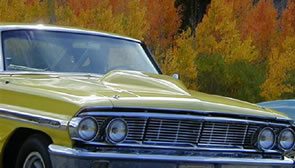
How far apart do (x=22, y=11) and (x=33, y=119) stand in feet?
110

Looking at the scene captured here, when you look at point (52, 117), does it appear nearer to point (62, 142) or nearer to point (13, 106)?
point (62, 142)

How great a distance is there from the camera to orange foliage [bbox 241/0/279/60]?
44.2m

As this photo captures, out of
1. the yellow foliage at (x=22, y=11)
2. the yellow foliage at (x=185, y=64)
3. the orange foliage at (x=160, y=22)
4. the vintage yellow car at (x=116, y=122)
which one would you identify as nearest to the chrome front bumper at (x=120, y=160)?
the vintage yellow car at (x=116, y=122)

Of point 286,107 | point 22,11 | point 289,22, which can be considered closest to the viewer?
point 286,107

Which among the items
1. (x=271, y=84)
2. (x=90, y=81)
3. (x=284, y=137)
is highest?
(x=90, y=81)

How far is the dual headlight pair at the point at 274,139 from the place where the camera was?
4887 mm

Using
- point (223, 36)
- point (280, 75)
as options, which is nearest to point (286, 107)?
point (280, 75)

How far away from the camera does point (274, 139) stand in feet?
16.3

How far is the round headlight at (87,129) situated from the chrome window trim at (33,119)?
0.33 ft

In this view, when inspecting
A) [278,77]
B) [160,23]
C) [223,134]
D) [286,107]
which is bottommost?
[278,77]

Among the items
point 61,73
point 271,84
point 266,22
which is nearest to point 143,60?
point 61,73

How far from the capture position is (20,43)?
18.4ft

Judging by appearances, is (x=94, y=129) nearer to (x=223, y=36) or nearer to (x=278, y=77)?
(x=278, y=77)

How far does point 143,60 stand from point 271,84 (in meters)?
29.3
